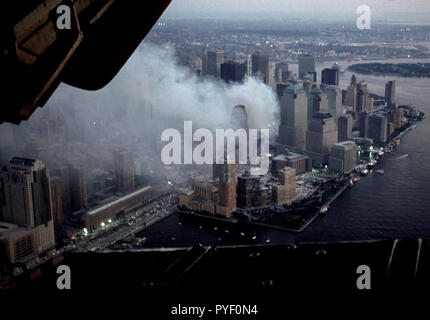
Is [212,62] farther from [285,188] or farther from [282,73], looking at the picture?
[285,188]

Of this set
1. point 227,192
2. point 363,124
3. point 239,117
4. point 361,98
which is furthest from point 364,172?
point 361,98

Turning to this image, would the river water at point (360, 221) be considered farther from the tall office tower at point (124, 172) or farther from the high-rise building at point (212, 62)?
the high-rise building at point (212, 62)

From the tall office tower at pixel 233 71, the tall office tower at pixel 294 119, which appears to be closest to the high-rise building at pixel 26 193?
the tall office tower at pixel 294 119

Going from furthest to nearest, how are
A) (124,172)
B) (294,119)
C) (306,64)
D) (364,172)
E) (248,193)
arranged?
(306,64) → (294,119) → (364,172) → (124,172) → (248,193)

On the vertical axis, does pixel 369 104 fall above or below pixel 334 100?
below

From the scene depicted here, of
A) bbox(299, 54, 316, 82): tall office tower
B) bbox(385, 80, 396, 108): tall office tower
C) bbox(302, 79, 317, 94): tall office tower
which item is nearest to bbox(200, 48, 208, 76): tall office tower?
bbox(302, 79, 317, 94): tall office tower

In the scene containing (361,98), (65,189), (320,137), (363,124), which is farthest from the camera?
(361,98)
